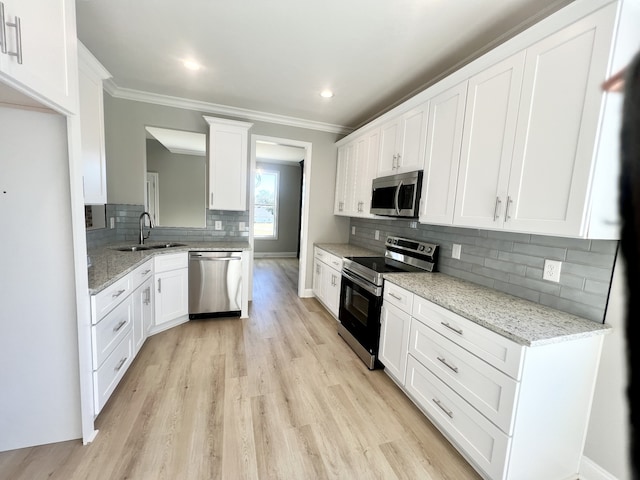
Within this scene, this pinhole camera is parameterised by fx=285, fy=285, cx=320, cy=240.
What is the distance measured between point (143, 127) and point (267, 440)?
11.4ft

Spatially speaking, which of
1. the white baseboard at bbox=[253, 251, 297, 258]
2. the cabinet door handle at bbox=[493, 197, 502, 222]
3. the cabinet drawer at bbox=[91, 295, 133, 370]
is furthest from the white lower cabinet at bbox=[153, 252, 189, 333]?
the white baseboard at bbox=[253, 251, 297, 258]

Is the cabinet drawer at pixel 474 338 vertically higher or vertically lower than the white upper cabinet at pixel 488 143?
lower

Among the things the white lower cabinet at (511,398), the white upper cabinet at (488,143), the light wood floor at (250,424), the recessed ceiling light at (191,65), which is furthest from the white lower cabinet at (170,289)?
the white upper cabinet at (488,143)

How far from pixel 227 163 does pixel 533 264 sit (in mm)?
3160

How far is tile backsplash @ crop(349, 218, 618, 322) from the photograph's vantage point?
1490 millimetres

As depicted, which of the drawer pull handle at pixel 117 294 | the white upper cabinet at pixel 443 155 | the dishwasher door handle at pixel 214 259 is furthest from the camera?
the dishwasher door handle at pixel 214 259

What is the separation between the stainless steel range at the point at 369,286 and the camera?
7.98 feet

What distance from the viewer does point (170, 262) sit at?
9.69ft

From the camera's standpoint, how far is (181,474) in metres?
1.49

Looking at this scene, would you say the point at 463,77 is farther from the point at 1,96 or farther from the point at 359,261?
the point at 1,96

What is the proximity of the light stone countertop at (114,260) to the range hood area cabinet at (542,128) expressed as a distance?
2.33m

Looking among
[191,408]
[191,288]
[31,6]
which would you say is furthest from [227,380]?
[31,6]

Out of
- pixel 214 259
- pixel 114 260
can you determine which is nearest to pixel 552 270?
pixel 214 259

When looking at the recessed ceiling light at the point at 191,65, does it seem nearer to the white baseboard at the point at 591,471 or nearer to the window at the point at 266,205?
the white baseboard at the point at 591,471
